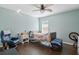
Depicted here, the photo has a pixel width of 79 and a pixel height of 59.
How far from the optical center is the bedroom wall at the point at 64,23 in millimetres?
1392

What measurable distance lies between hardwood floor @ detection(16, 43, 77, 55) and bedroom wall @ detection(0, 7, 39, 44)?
0.92ft

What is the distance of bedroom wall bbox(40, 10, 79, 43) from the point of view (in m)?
1.39

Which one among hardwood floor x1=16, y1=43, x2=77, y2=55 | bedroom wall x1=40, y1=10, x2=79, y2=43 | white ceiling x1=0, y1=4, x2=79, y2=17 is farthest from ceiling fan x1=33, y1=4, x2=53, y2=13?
hardwood floor x1=16, y1=43, x2=77, y2=55

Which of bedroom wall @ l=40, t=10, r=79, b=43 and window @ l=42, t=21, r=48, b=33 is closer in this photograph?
bedroom wall @ l=40, t=10, r=79, b=43

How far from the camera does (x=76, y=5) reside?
4.35ft

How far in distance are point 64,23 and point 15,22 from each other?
83cm

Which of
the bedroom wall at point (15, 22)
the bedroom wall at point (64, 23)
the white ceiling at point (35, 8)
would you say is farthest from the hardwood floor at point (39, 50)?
the white ceiling at point (35, 8)

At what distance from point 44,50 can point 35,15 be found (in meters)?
0.62

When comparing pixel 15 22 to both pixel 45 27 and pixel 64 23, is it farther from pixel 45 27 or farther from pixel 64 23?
pixel 64 23

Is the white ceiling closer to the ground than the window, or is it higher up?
higher up

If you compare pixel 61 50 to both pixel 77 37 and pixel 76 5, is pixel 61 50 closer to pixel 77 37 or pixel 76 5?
pixel 77 37

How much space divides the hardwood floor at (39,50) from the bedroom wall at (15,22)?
0.28m

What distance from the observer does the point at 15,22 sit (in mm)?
1438

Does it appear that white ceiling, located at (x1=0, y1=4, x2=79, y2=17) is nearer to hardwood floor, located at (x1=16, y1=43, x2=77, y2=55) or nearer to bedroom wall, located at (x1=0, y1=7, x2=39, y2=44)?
bedroom wall, located at (x1=0, y1=7, x2=39, y2=44)
